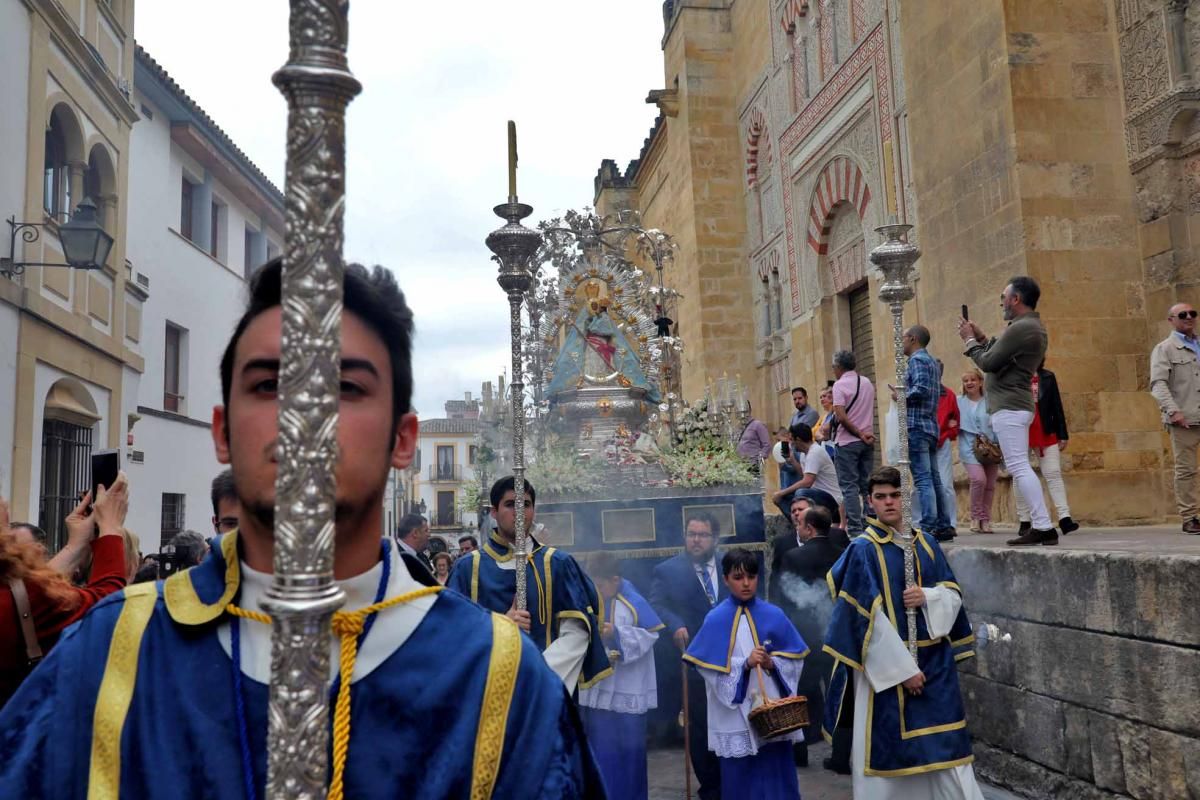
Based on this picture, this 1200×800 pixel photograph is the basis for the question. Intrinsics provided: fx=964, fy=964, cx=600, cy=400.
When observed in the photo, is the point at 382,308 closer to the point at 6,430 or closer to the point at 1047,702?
the point at 1047,702

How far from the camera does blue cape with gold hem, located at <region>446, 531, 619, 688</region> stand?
5172 mm

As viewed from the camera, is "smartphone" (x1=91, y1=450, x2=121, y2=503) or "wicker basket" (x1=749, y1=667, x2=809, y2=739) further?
"wicker basket" (x1=749, y1=667, x2=809, y2=739)

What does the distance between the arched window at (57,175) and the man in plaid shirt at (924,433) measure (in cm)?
934

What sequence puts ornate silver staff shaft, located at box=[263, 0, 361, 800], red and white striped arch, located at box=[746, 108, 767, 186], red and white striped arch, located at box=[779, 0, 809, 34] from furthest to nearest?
red and white striped arch, located at box=[746, 108, 767, 186] → red and white striped arch, located at box=[779, 0, 809, 34] → ornate silver staff shaft, located at box=[263, 0, 361, 800]

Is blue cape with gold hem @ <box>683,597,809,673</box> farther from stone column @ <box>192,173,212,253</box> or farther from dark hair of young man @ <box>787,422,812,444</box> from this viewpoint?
stone column @ <box>192,173,212,253</box>

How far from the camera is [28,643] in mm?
2688

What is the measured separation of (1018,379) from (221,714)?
608 cm

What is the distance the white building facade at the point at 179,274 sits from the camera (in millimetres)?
14258

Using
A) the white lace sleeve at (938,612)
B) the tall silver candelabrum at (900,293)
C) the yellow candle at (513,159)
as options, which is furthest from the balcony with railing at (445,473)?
the white lace sleeve at (938,612)

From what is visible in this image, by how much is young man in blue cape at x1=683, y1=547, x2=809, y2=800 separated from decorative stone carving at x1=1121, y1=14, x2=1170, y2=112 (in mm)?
6454

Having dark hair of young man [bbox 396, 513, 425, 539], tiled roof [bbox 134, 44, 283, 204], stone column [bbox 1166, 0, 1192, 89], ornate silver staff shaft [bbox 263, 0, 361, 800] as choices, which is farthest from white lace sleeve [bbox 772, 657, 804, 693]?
tiled roof [bbox 134, 44, 283, 204]

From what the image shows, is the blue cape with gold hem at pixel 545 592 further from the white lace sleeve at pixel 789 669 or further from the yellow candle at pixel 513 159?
the yellow candle at pixel 513 159

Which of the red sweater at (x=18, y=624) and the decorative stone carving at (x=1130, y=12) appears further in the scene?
the decorative stone carving at (x=1130, y=12)

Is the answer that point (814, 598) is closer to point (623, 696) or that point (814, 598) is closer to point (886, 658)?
point (623, 696)
